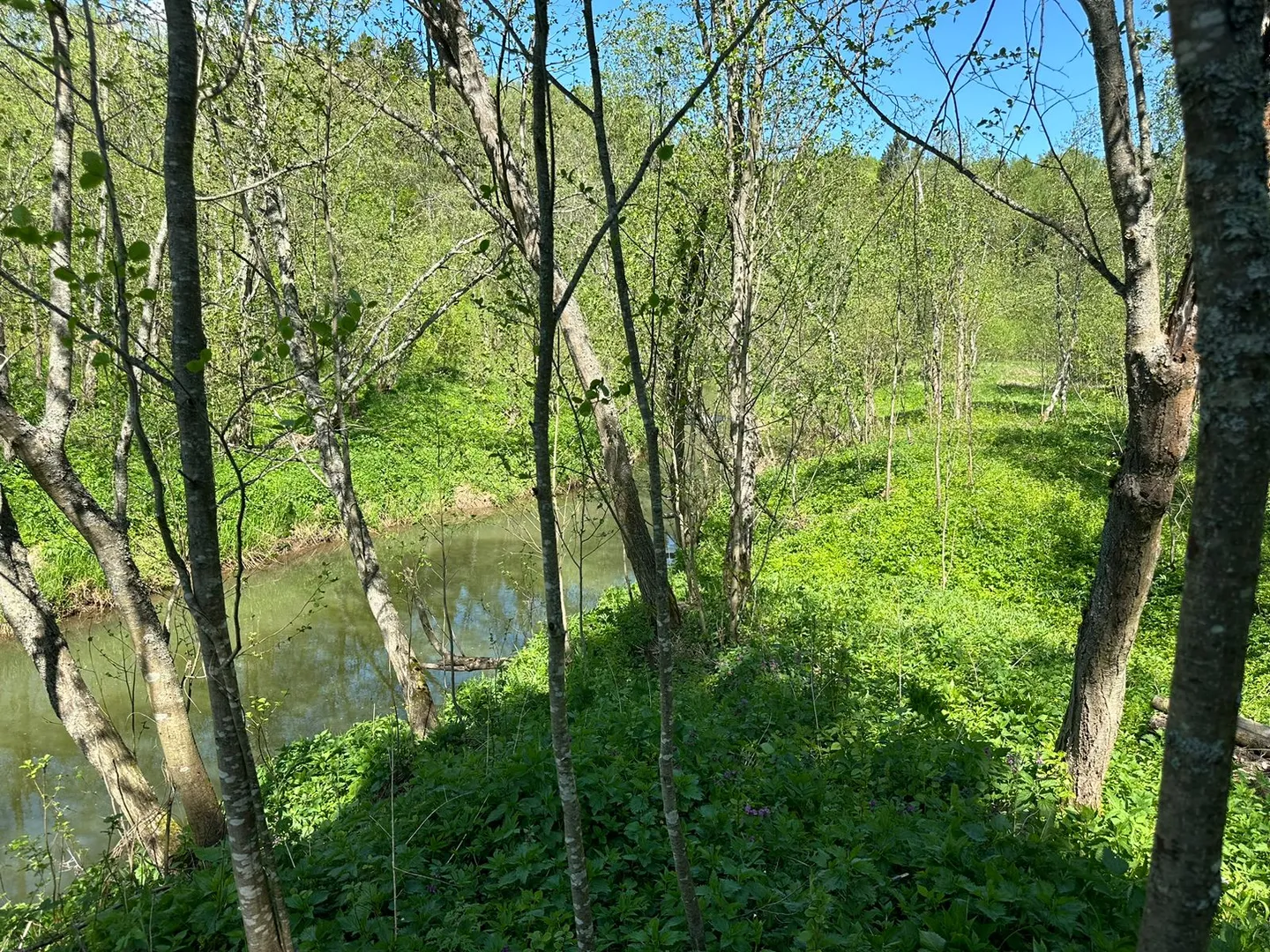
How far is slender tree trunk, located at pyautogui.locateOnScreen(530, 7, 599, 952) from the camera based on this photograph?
69.6 inches

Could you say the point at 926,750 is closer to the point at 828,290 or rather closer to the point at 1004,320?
the point at 828,290

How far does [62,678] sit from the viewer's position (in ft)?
15.7

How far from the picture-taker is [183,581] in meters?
1.88

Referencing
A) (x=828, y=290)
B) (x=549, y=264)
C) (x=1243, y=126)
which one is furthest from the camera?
(x=828, y=290)

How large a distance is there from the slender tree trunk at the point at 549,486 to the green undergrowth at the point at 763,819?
0.59 meters

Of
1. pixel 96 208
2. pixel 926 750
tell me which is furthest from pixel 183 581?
pixel 96 208

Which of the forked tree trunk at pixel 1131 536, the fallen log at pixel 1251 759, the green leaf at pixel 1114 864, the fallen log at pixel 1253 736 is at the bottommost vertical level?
the fallen log at pixel 1251 759

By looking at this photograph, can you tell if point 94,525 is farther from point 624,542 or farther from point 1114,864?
point 1114,864

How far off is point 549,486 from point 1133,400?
295cm

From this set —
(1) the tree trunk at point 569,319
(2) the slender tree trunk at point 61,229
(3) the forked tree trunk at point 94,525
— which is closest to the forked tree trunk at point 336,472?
(3) the forked tree trunk at point 94,525

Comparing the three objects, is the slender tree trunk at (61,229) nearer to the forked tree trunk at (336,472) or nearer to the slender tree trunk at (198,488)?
the forked tree trunk at (336,472)

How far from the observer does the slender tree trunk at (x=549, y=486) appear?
1768 millimetres

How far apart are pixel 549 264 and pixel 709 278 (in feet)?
17.7

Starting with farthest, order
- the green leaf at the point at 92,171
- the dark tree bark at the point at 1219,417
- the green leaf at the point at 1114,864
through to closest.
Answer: the green leaf at the point at 1114,864
the green leaf at the point at 92,171
the dark tree bark at the point at 1219,417
